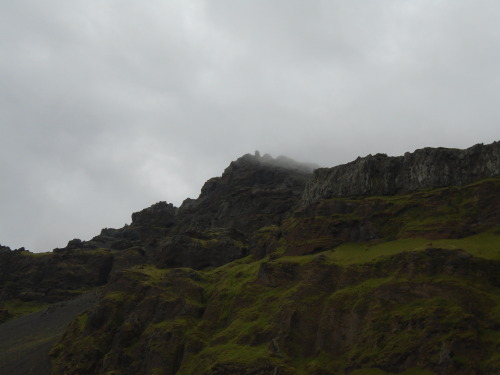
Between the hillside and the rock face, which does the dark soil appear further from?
the rock face

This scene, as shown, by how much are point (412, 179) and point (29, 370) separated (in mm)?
91522

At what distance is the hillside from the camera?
60.1 m

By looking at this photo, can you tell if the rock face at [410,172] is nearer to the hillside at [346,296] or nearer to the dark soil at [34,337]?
the hillside at [346,296]

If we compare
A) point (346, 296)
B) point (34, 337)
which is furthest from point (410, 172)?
point (34, 337)

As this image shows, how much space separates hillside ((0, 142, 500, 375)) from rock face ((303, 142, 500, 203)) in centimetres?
29

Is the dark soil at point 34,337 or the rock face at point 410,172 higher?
the rock face at point 410,172

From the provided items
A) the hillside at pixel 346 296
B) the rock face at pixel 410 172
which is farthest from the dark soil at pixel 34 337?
the rock face at pixel 410 172

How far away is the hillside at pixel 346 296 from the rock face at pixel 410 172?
285 mm

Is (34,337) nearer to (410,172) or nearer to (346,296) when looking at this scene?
(346,296)

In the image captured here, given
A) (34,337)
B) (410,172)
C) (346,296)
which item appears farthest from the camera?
(34,337)

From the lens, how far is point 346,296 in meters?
73.1

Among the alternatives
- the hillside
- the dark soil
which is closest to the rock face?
the hillside

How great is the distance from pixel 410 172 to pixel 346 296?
43.3m

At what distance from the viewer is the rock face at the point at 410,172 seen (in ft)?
311
